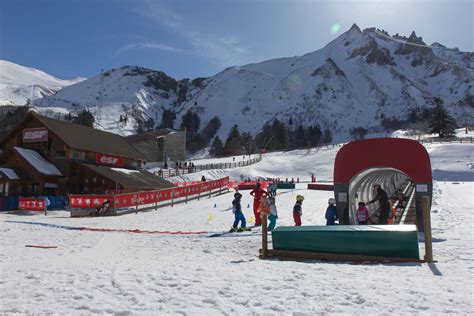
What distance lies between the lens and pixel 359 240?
910cm

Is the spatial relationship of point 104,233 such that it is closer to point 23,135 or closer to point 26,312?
point 26,312

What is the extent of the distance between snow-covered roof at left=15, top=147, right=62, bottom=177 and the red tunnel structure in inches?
1053

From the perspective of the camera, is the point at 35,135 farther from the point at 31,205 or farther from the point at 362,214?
the point at 362,214

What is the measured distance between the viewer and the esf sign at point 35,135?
3706 cm

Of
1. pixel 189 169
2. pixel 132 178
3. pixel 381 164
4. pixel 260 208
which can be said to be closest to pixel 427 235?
pixel 381 164

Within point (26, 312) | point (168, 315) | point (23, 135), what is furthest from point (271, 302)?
point (23, 135)

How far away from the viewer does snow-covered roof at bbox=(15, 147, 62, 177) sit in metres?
33.4

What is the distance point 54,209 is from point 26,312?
86.5 feet

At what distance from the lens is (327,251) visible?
9.40m

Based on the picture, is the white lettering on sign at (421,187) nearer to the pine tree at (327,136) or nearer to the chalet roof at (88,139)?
the chalet roof at (88,139)

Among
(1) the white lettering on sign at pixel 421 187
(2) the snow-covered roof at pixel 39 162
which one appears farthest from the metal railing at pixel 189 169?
(1) the white lettering on sign at pixel 421 187

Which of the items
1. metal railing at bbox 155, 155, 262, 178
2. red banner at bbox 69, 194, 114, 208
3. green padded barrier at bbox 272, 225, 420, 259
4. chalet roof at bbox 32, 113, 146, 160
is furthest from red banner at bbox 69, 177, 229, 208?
metal railing at bbox 155, 155, 262, 178

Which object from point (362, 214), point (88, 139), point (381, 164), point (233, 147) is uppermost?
point (233, 147)

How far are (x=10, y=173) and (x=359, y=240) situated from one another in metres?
30.6
